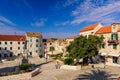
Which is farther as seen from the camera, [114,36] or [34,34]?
[34,34]

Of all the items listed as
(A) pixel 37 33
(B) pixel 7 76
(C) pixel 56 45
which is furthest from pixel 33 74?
(C) pixel 56 45

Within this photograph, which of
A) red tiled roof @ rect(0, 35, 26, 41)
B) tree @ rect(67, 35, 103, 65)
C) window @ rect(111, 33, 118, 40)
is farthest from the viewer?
red tiled roof @ rect(0, 35, 26, 41)

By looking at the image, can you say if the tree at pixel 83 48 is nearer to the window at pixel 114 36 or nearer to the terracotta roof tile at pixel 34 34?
the window at pixel 114 36

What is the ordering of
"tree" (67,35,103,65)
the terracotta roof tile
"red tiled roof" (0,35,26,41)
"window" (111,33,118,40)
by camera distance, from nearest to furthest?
"tree" (67,35,103,65)
"window" (111,33,118,40)
"red tiled roof" (0,35,26,41)
the terracotta roof tile

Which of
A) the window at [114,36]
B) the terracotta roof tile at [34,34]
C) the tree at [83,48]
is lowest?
the tree at [83,48]

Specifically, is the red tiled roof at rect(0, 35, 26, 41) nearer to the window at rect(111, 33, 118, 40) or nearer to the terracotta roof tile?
the terracotta roof tile

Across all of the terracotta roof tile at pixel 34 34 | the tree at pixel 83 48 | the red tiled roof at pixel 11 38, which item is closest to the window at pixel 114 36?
the tree at pixel 83 48

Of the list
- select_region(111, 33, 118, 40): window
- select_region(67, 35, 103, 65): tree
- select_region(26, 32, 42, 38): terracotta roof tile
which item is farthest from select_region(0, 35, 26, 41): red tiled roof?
select_region(67, 35, 103, 65): tree

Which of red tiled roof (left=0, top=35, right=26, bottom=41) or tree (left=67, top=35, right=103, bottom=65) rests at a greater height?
red tiled roof (left=0, top=35, right=26, bottom=41)

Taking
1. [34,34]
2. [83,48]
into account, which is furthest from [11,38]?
[83,48]

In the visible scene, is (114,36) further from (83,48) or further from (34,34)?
(34,34)

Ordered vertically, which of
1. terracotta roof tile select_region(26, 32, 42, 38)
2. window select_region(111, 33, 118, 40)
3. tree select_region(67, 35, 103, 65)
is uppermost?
terracotta roof tile select_region(26, 32, 42, 38)

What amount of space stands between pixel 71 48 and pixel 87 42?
376 centimetres

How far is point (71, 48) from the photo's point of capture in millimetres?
31438
